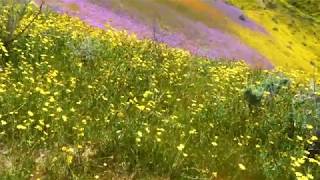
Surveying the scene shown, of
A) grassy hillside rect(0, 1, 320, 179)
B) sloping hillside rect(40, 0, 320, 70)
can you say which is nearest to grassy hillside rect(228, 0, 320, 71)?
sloping hillside rect(40, 0, 320, 70)

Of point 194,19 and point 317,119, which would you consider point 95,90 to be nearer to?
point 317,119

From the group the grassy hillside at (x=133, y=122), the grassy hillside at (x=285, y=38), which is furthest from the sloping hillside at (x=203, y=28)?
the grassy hillside at (x=133, y=122)

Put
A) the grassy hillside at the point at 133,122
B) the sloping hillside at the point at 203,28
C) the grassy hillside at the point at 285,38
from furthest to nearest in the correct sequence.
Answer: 1. the grassy hillside at the point at 285,38
2. the sloping hillside at the point at 203,28
3. the grassy hillside at the point at 133,122

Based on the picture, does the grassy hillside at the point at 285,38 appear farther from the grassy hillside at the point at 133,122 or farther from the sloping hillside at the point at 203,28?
the grassy hillside at the point at 133,122

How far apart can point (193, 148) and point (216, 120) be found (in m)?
1.44

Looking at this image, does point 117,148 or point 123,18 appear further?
point 123,18

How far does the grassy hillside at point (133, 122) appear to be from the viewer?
7.33 m

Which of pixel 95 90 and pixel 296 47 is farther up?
pixel 95 90

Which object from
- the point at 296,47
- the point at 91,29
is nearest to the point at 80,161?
the point at 91,29

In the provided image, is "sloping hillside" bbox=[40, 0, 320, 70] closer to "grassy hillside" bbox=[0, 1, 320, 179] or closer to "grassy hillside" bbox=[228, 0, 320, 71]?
"grassy hillside" bbox=[228, 0, 320, 71]

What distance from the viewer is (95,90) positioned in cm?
988

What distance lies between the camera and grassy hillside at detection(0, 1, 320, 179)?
24.1ft

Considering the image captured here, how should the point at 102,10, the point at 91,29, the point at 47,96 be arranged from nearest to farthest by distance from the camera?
the point at 47,96 < the point at 91,29 < the point at 102,10

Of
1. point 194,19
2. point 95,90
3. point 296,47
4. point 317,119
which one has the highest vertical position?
point 317,119
